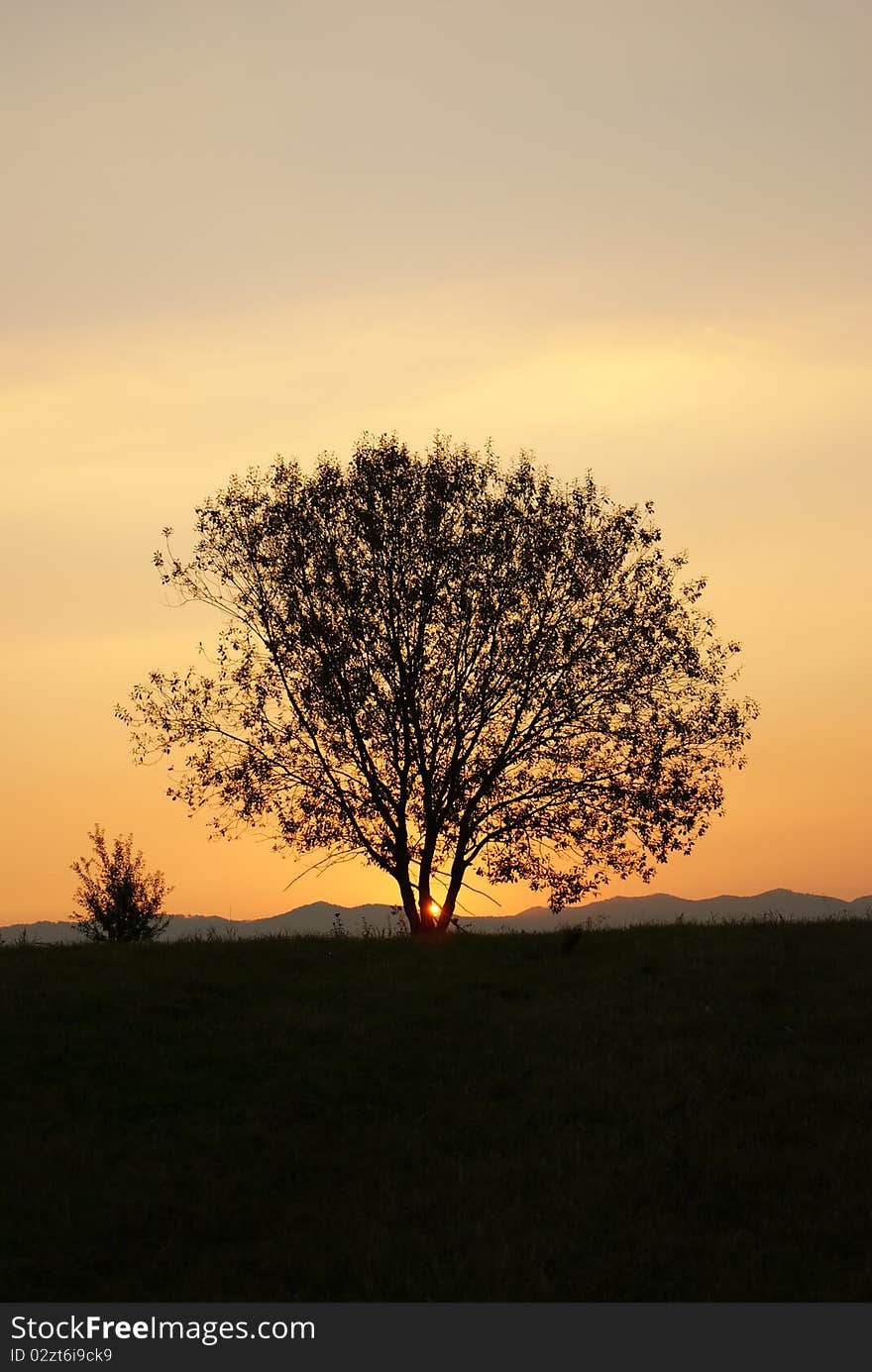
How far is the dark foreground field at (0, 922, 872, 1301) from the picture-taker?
579 inches

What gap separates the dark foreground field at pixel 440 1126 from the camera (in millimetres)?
14719

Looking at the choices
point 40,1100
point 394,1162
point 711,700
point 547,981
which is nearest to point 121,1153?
point 40,1100

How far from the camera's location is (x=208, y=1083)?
64.7 ft

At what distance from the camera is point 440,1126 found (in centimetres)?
1834

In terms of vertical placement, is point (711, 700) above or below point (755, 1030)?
above

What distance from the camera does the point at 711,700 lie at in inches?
1511
